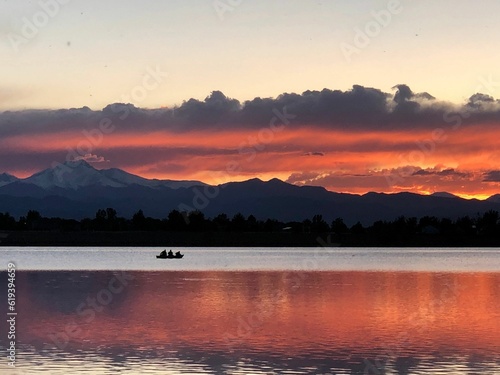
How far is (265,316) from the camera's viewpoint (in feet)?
142

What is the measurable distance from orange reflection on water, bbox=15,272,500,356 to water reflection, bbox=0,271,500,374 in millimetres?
52

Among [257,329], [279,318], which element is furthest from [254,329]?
[279,318]

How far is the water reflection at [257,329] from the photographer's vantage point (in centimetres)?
2866

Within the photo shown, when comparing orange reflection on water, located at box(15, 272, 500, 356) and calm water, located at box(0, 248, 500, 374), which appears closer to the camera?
calm water, located at box(0, 248, 500, 374)

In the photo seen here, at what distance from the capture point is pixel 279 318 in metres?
42.3

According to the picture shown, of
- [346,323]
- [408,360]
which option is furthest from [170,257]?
[408,360]

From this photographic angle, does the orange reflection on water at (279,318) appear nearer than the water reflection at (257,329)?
No

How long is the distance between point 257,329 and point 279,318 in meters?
4.47

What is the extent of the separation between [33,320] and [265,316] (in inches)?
413

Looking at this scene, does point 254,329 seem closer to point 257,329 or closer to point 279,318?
point 257,329

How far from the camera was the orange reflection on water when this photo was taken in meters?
33.6

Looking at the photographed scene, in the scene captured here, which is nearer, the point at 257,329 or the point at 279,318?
the point at 257,329

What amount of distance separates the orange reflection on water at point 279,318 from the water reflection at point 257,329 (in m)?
0.05

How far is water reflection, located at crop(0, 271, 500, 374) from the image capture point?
2866 cm
